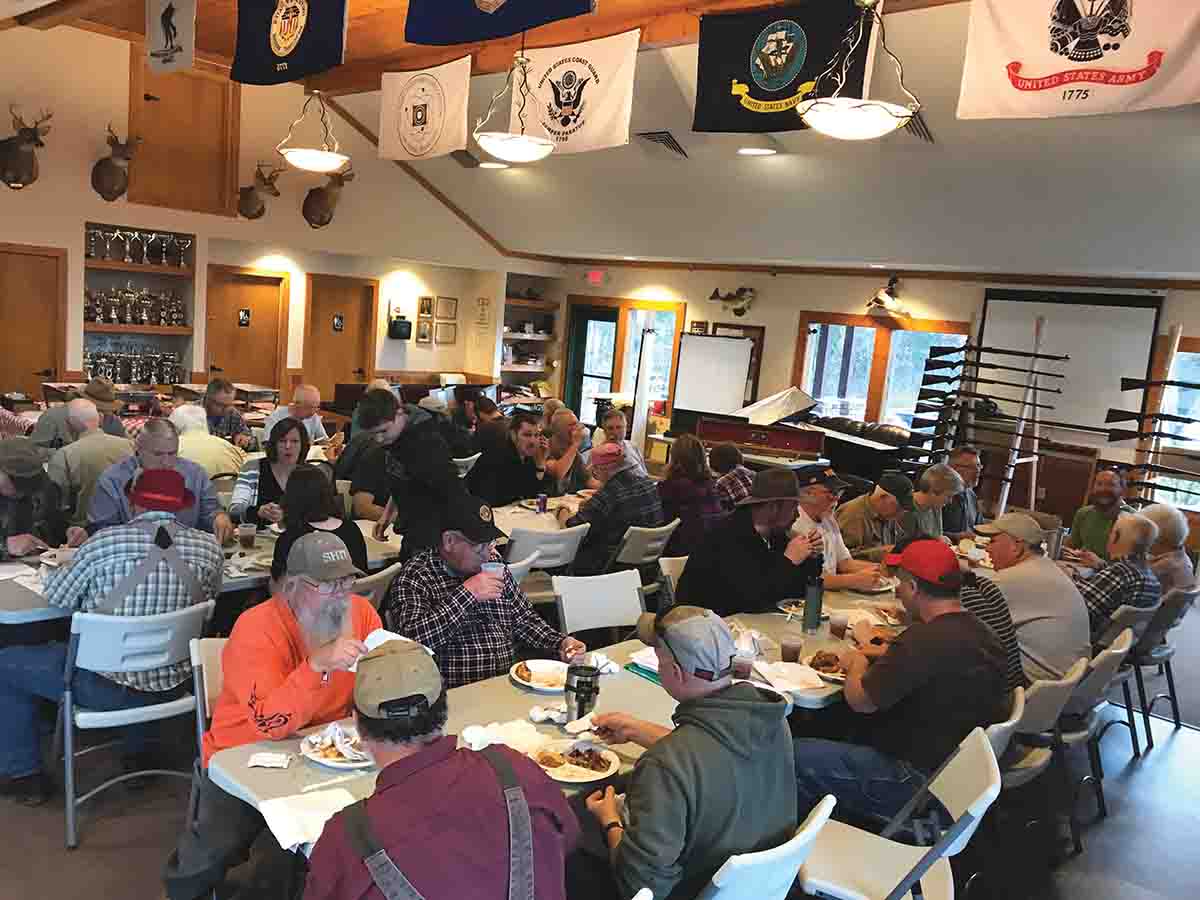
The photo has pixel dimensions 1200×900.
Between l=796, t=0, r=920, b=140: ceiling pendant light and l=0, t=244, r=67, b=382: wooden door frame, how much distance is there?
7.91 metres

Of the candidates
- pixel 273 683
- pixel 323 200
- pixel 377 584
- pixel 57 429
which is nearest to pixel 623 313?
pixel 323 200

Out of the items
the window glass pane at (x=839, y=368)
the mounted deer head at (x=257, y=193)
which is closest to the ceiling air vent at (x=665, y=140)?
the window glass pane at (x=839, y=368)

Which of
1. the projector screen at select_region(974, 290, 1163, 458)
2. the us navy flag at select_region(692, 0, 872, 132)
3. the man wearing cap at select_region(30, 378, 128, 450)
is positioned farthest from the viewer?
the projector screen at select_region(974, 290, 1163, 458)

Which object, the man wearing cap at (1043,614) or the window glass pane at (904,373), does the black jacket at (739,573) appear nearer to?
the man wearing cap at (1043,614)

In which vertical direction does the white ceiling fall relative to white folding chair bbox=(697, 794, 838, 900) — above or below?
above

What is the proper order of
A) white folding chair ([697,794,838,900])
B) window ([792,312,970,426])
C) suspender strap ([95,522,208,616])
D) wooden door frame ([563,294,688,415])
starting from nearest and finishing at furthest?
white folding chair ([697,794,838,900]) → suspender strap ([95,522,208,616]) → window ([792,312,970,426]) → wooden door frame ([563,294,688,415])

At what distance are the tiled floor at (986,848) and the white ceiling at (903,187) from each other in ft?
14.5

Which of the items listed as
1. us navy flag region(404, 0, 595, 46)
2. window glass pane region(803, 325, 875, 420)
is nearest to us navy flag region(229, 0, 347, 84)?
us navy flag region(404, 0, 595, 46)

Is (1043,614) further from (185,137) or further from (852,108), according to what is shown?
(185,137)

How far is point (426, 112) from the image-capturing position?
6.20 m

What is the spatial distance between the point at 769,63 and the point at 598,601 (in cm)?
287

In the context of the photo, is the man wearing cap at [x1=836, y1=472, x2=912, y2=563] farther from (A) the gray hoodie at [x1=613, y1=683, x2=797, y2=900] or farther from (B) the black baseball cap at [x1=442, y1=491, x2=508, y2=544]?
(A) the gray hoodie at [x1=613, y1=683, x2=797, y2=900]

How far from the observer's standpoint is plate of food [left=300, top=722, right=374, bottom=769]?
2307 millimetres

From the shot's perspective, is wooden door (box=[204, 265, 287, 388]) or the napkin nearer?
the napkin
